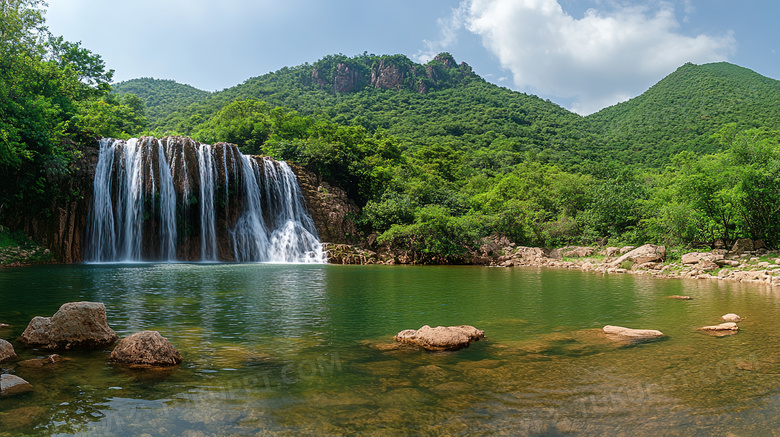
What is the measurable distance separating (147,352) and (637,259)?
26.9 metres

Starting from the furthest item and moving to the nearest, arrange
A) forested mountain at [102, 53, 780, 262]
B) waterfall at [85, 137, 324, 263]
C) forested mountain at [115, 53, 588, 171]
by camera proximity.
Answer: forested mountain at [115, 53, 588, 171] < waterfall at [85, 137, 324, 263] < forested mountain at [102, 53, 780, 262]

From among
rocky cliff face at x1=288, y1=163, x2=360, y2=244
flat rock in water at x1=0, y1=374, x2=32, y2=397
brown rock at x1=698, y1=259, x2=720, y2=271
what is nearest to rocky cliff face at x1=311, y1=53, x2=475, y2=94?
rocky cliff face at x1=288, y1=163, x2=360, y2=244

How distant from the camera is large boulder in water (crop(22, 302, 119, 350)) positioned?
6637 millimetres

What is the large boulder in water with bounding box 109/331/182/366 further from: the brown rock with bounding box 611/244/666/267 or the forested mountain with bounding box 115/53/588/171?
the forested mountain with bounding box 115/53/588/171

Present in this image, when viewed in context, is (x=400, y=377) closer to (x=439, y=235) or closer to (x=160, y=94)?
(x=439, y=235)

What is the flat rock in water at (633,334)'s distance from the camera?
7.78 m

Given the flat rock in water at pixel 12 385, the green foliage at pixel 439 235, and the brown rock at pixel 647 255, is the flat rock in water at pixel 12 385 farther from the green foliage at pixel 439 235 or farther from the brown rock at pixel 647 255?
the green foliage at pixel 439 235

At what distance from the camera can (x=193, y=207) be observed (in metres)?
33.9

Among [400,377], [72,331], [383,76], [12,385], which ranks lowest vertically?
[400,377]

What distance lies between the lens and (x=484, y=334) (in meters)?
8.12

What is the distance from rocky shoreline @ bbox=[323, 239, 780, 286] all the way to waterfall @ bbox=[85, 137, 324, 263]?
5267mm

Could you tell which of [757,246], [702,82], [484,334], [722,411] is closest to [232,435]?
[722,411]

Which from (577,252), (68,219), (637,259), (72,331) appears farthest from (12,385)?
(577,252)

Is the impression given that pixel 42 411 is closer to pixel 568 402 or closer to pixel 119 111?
pixel 568 402
